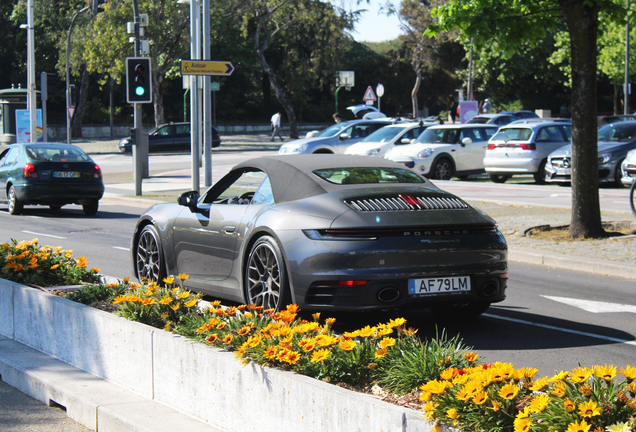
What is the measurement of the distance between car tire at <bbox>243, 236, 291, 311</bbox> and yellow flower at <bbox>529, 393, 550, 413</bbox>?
3233mm

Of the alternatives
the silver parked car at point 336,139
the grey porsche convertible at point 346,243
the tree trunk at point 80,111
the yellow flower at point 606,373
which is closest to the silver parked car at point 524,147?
the silver parked car at point 336,139

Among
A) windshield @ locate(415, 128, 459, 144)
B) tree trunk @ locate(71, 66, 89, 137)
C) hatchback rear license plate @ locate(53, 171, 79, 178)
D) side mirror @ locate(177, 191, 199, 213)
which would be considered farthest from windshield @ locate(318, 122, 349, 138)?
tree trunk @ locate(71, 66, 89, 137)

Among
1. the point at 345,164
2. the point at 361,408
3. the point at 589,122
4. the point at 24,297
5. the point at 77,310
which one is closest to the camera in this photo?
the point at 361,408

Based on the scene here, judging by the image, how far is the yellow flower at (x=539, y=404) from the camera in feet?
9.34

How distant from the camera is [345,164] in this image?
6977 millimetres

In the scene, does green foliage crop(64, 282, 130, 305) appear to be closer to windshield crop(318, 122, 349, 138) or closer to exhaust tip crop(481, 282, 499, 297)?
exhaust tip crop(481, 282, 499, 297)

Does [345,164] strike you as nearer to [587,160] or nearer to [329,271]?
[329,271]

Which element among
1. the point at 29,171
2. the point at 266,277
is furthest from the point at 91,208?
the point at 266,277

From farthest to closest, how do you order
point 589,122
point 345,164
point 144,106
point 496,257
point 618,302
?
point 144,106
point 589,122
point 618,302
point 345,164
point 496,257

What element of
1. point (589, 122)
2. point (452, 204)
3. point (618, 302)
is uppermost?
point (589, 122)

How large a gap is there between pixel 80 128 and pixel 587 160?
169 feet

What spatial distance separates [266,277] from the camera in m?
6.23

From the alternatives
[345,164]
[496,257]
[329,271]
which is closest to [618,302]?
[496,257]

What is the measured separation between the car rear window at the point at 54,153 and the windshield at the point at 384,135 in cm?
1056
